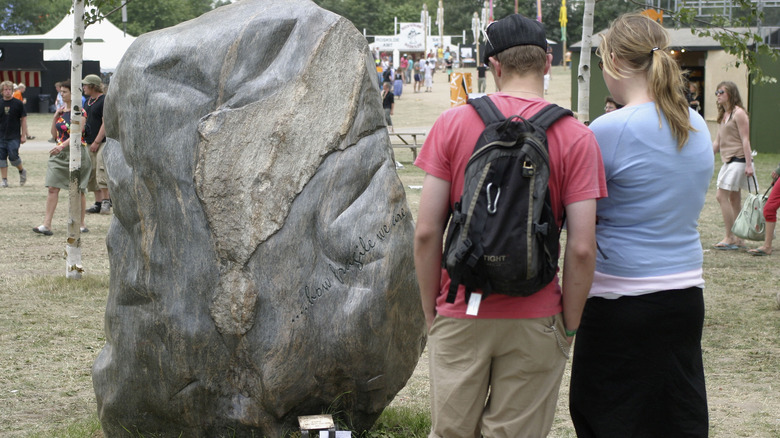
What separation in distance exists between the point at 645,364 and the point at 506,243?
80cm

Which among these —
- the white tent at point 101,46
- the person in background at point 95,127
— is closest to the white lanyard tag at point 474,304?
the person in background at point 95,127

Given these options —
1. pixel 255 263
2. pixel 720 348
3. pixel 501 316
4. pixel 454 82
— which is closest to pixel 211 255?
pixel 255 263

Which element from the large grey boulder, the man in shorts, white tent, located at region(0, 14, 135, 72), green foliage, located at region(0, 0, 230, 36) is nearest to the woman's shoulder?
the large grey boulder

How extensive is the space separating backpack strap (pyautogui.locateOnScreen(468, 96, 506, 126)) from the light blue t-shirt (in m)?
0.44

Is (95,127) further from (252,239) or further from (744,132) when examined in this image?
(252,239)

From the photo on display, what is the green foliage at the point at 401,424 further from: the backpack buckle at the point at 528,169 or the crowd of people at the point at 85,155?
the crowd of people at the point at 85,155

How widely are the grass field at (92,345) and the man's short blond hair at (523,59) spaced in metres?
2.40

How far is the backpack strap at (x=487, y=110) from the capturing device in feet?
9.24

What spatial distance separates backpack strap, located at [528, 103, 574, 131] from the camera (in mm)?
2811

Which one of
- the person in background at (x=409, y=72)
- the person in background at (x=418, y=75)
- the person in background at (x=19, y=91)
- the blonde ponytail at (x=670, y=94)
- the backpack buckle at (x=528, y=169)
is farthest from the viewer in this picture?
the person in background at (x=409, y=72)

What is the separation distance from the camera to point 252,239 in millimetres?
4086

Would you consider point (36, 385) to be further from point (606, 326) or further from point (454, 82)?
point (454, 82)

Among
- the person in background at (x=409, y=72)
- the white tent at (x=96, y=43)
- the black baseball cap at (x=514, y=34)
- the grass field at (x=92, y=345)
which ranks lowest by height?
the grass field at (x=92, y=345)

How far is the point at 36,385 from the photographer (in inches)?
225
